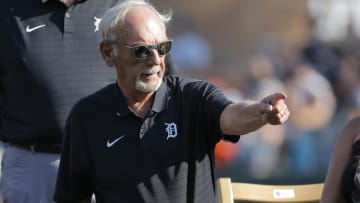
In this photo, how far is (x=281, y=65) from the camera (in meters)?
7.25

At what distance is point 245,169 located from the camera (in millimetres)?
7141

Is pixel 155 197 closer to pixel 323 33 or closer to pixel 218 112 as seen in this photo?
pixel 218 112

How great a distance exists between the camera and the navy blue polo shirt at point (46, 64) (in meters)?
3.60

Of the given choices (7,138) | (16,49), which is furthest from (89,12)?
(7,138)

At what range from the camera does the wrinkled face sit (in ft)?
9.62

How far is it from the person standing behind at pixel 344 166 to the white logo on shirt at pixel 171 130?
808 mm

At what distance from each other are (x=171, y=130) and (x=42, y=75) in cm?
88

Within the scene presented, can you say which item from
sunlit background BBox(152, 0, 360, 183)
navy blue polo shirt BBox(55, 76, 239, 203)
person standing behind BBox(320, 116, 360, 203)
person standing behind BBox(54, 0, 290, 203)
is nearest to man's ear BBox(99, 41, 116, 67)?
person standing behind BBox(54, 0, 290, 203)

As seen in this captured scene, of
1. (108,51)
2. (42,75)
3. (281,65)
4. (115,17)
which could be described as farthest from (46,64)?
(281,65)

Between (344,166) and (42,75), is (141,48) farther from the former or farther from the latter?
(344,166)

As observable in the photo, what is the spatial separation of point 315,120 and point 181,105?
438 centimetres

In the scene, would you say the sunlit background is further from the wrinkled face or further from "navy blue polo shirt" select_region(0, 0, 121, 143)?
the wrinkled face

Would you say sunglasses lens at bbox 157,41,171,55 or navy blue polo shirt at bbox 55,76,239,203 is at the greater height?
sunglasses lens at bbox 157,41,171,55

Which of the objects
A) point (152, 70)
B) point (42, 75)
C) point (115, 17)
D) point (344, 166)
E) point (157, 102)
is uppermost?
point (115, 17)
